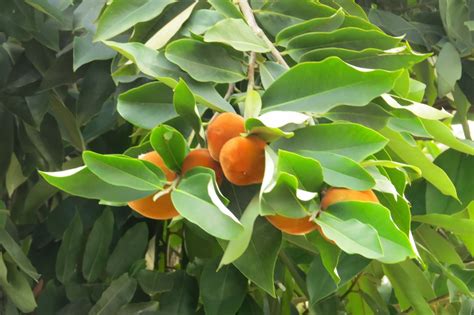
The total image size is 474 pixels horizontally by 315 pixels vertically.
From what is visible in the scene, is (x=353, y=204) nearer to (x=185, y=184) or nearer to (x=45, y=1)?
(x=185, y=184)

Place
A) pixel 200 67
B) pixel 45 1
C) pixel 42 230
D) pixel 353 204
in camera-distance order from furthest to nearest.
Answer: pixel 42 230 → pixel 45 1 → pixel 200 67 → pixel 353 204

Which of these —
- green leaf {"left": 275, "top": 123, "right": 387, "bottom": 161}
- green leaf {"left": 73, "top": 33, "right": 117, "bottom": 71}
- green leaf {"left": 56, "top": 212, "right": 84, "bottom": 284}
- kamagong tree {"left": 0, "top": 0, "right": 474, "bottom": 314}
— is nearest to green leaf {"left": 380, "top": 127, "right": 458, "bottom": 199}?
kamagong tree {"left": 0, "top": 0, "right": 474, "bottom": 314}

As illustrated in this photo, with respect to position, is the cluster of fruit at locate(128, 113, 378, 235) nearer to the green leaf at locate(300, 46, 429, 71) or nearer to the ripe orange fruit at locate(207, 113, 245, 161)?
the ripe orange fruit at locate(207, 113, 245, 161)

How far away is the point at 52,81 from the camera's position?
0.92 m

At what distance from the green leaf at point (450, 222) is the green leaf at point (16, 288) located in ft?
1.43

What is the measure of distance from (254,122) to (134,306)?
44 centimetres

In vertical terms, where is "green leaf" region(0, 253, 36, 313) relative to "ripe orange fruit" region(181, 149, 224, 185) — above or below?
below

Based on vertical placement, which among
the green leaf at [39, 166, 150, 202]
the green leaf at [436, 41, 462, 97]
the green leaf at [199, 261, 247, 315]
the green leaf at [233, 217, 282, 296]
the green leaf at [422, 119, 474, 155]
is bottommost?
the green leaf at [199, 261, 247, 315]

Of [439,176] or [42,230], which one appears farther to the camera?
[42,230]

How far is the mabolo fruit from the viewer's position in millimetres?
457

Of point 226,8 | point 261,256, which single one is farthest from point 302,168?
point 226,8

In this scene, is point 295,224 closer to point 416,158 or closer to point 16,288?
Result: point 416,158

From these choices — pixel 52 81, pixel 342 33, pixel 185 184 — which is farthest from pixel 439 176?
pixel 52 81

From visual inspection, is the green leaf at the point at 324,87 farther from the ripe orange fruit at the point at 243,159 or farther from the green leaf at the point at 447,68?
the green leaf at the point at 447,68
